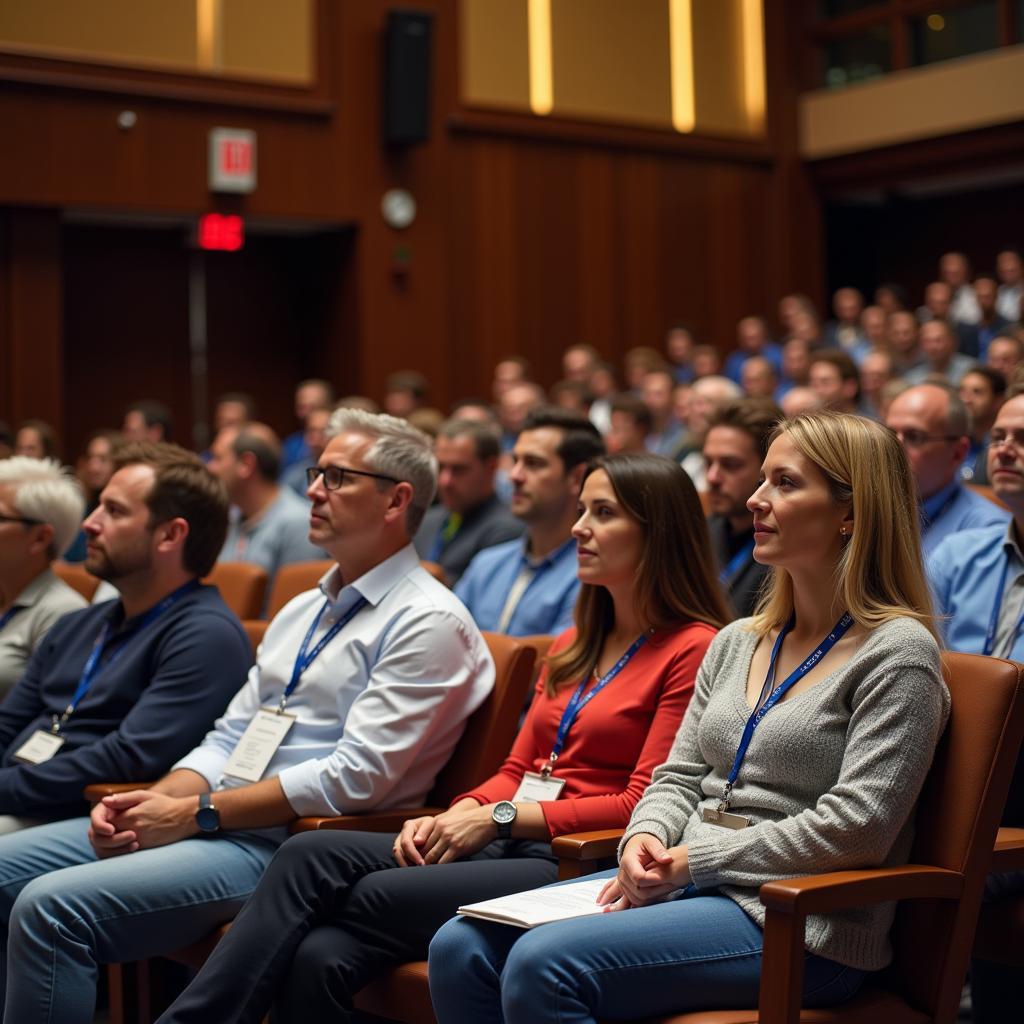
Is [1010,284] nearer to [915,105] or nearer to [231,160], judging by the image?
[915,105]

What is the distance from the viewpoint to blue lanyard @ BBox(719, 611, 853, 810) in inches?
80.2

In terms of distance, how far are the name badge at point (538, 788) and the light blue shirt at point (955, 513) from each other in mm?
1483

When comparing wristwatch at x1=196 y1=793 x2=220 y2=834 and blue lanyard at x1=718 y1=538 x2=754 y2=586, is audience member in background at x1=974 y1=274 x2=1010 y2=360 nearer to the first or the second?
blue lanyard at x1=718 y1=538 x2=754 y2=586

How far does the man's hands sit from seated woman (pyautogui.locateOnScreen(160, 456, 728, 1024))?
1.29ft

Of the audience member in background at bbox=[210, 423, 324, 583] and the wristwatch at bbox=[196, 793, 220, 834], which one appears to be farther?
the audience member in background at bbox=[210, 423, 324, 583]

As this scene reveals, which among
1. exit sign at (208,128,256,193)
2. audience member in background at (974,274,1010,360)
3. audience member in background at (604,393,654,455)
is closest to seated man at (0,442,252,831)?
audience member in background at (604,393,654,455)

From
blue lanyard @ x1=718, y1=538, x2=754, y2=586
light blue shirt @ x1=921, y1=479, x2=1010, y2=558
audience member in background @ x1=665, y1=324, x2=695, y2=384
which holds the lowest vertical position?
blue lanyard @ x1=718, y1=538, x2=754, y2=586

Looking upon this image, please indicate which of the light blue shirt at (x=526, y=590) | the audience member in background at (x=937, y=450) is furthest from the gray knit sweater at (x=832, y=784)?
the audience member in background at (x=937, y=450)

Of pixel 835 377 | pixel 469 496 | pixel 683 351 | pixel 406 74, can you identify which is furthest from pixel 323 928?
pixel 683 351

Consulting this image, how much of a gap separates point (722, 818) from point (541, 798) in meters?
0.47

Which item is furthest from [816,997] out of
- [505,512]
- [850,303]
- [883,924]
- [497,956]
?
[850,303]

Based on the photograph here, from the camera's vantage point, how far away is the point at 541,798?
96.4 inches

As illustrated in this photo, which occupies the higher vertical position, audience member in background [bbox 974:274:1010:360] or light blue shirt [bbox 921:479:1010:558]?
audience member in background [bbox 974:274:1010:360]

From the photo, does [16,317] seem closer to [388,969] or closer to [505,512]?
[505,512]
